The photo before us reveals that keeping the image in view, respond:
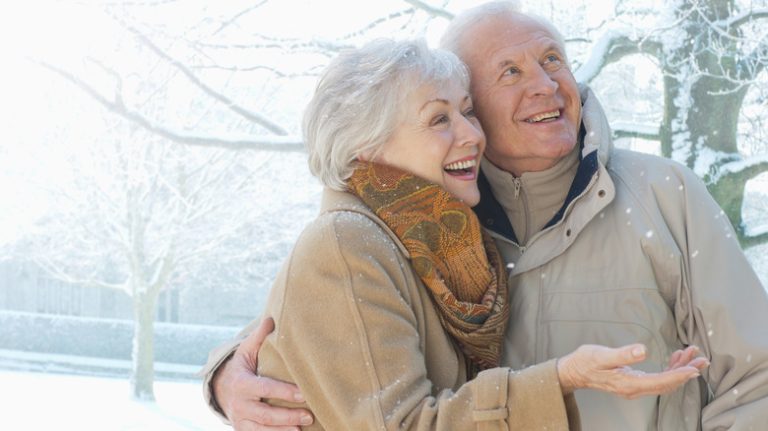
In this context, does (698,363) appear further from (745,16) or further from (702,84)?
(745,16)

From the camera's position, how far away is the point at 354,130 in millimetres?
2305

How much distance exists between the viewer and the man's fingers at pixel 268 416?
2199 mm

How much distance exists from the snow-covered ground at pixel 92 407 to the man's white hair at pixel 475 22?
1330cm

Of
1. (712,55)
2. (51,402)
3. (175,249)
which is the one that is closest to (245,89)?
(175,249)

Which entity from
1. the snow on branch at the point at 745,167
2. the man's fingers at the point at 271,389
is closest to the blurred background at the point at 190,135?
the snow on branch at the point at 745,167

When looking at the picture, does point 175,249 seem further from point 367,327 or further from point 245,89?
point 367,327

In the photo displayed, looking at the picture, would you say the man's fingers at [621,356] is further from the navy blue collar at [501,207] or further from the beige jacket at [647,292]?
the navy blue collar at [501,207]

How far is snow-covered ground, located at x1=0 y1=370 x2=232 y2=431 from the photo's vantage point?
50.7 ft

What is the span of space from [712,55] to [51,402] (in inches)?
544

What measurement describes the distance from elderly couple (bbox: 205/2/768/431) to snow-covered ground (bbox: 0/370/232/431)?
1345 centimetres

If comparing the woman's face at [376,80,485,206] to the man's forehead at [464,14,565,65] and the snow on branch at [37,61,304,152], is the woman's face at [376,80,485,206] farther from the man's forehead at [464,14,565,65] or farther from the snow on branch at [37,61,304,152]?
the snow on branch at [37,61,304,152]

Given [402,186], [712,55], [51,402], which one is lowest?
[51,402]

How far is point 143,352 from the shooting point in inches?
709

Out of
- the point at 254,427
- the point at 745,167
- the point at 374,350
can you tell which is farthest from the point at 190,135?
the point at 374,350
